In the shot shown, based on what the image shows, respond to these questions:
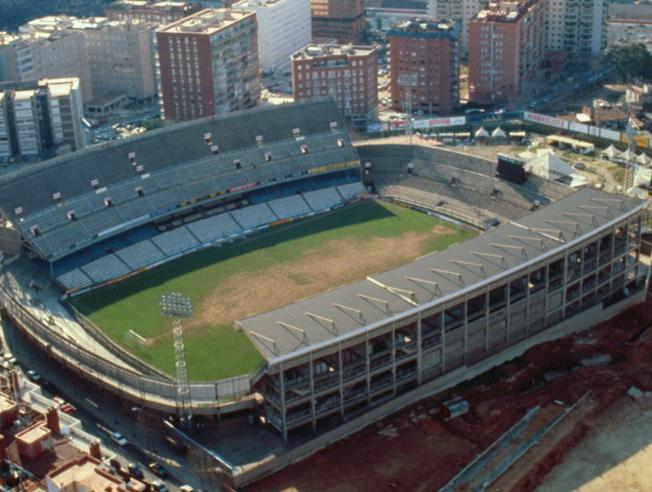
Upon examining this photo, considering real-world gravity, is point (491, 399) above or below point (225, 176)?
below

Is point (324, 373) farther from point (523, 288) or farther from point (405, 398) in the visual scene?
point (523, 288)

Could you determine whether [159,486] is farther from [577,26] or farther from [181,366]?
[577,26]

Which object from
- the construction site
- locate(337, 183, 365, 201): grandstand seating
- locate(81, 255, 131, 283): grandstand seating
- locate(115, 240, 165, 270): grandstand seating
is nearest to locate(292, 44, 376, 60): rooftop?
locate(337, 183, 365, 201): grandstand seating

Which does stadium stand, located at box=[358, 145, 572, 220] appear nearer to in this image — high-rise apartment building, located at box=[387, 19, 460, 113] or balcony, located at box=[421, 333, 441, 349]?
high-rise apartment building, located at box=[387, 19, 460, 113]

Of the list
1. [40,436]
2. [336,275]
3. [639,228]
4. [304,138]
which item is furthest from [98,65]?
[40,436]

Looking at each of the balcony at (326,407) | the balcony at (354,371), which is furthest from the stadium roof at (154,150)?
the balcony at (354,371)

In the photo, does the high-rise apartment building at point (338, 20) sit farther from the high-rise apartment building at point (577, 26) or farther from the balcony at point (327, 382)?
the balcony at point (327, 382)

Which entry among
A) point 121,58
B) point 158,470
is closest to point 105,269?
point 158,470
